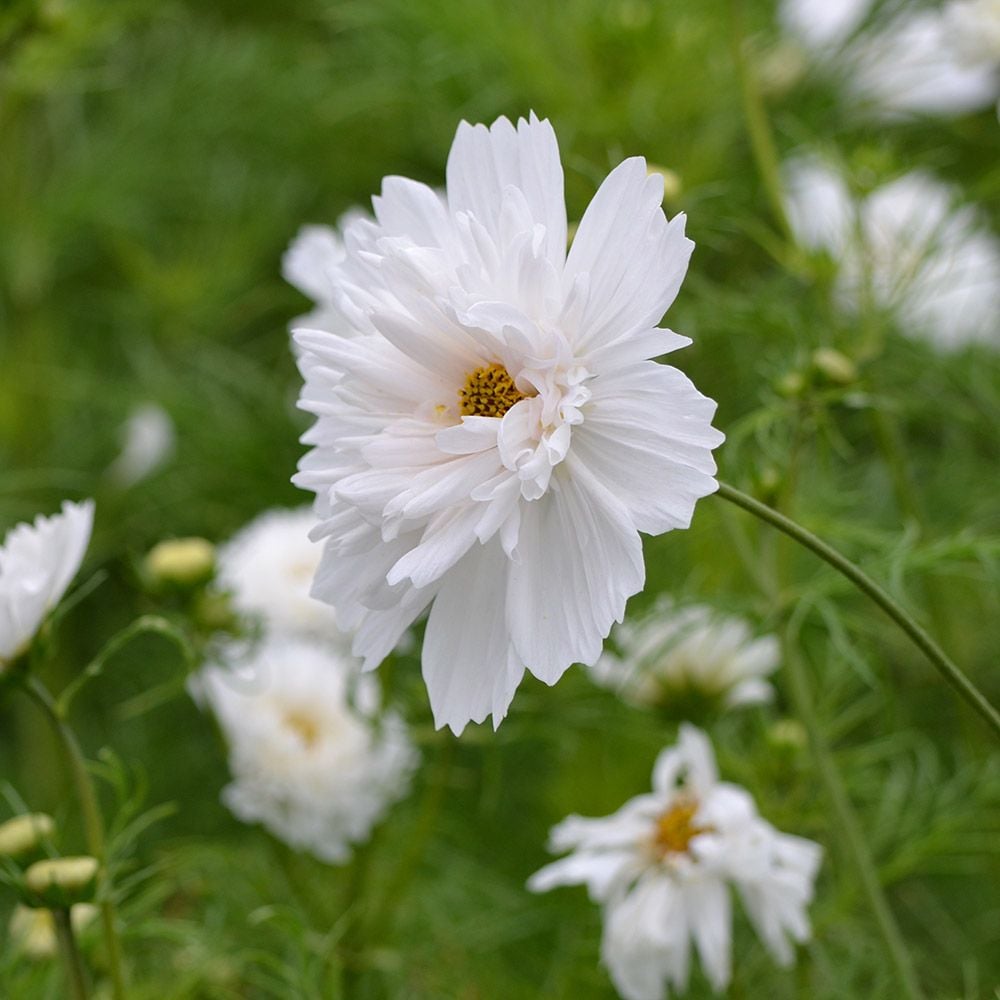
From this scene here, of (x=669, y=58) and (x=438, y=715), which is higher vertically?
(x=669, y=58)

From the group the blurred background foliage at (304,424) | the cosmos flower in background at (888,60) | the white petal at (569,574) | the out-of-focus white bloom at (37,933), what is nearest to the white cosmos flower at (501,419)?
the white petal at (569,574)

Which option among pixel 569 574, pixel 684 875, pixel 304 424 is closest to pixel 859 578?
pixel 569 574

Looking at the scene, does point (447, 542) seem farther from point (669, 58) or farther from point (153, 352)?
point (153, 352)

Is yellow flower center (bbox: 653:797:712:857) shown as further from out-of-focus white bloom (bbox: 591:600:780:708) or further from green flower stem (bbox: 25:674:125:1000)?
green flower stem (bbox: 25:674:125:1000)

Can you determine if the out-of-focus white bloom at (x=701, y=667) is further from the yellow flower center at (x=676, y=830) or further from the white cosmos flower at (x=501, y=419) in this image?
the white cosmos flower at (x=501, y=419)

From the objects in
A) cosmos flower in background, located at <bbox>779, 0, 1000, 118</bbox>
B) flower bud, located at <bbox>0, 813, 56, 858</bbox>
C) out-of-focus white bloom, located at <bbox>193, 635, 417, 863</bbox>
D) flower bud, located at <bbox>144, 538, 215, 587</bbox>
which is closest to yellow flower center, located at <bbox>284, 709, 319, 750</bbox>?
out-of-focus white bloom, located at <bbox>193, 635, 417, 863</bbox>

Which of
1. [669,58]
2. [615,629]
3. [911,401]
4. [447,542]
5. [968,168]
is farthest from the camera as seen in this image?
[968,168]

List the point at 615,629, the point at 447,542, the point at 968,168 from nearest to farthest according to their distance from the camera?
the point at 447,542 < the point at 615,629 < the point at 968,168

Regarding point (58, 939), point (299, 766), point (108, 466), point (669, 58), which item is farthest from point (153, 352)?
point (58, 939)

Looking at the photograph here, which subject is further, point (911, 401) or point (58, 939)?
point (911, 401)
